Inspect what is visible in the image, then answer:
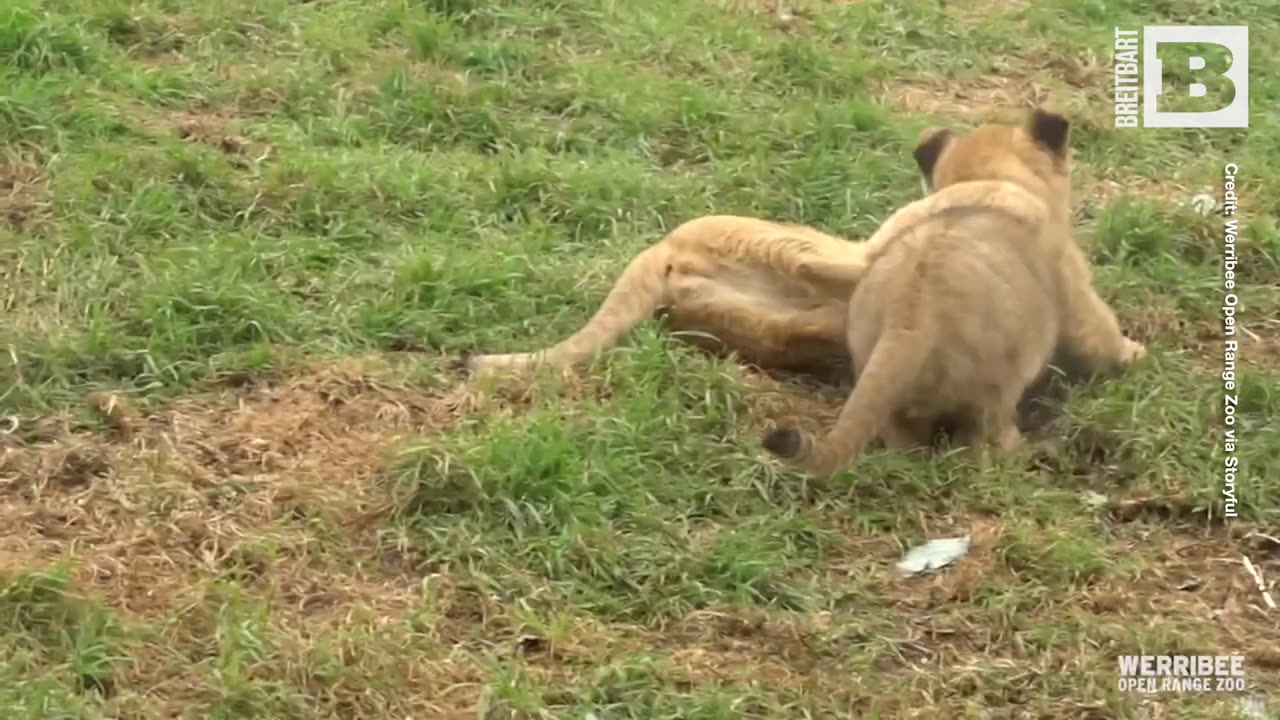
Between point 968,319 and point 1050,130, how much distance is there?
119 cm

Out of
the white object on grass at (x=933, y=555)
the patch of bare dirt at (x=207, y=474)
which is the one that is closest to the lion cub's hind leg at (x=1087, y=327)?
the white object on grass at (x=933, y=555)

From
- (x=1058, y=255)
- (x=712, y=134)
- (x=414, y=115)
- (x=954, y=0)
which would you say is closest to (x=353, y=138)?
(x=414, y=115)

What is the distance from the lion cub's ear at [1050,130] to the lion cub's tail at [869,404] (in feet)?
4.23

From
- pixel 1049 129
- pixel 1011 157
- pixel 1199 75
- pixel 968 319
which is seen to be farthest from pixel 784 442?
pixel 1199 75

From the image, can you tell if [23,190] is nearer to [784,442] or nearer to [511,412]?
[511,412]

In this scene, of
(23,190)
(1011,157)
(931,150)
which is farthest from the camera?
(23,190)

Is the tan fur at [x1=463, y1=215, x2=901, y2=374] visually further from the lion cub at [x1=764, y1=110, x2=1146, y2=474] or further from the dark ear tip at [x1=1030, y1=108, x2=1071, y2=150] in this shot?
the dark ear tip at [x1=1030, y1=108, x2=1071, y2=150]

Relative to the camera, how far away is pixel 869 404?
16.5 ft

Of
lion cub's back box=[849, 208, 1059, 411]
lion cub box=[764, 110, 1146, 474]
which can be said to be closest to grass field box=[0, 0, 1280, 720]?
lion cub box=[764, 110, 1146, 474]

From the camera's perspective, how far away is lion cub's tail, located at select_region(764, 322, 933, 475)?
16.4 feet

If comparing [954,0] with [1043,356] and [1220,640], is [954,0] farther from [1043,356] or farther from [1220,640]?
[1220,640]

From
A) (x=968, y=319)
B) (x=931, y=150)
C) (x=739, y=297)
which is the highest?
(x=931, y=150)

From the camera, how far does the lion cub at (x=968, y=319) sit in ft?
16.5

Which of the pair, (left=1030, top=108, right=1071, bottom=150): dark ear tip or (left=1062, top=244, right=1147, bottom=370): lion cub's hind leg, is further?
(left=1030, top=108, right=1071, bottom=150): dark ear tip
